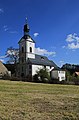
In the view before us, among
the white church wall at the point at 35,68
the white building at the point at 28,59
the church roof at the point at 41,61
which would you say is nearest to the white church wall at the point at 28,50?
the white building at the point at 28,59

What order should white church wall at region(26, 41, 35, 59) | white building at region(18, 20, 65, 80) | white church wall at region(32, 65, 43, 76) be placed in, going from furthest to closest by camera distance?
white church wall at region(26, 41, 35, 59) < white building at region(18, 20, 65, 80) < white church wall at region(32, 65, 43, 76)

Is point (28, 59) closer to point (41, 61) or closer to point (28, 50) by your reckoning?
point (28, 50)

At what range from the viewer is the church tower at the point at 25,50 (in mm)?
90562

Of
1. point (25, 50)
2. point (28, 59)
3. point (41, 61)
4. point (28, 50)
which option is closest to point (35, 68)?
point (28, 59)

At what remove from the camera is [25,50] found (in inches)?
3605

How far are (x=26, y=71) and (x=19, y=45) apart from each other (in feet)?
37.6

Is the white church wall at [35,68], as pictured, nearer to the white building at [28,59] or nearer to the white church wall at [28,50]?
the white building at [28,59]

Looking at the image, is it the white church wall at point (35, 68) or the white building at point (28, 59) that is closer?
the white church wall at point (35, 68)

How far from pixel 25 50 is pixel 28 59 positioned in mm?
3508

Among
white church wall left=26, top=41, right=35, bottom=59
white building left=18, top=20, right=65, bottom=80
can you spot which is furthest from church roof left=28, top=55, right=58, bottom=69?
white church wall left=26, top=41, right=35, bottom=59

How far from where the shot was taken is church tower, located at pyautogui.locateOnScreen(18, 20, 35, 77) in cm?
9056

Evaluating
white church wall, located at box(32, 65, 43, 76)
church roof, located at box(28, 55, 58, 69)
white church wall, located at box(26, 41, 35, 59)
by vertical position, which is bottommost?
white church wall, located at box(32, 65, 43, 76)

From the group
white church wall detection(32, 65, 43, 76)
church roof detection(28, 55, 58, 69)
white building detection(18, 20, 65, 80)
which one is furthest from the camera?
church roof detection(28, 55, 58, 69)

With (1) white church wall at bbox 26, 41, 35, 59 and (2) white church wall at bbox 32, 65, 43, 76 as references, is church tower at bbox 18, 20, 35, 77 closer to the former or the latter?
(1) white church wall at bbox 26, 41, 35, 59
